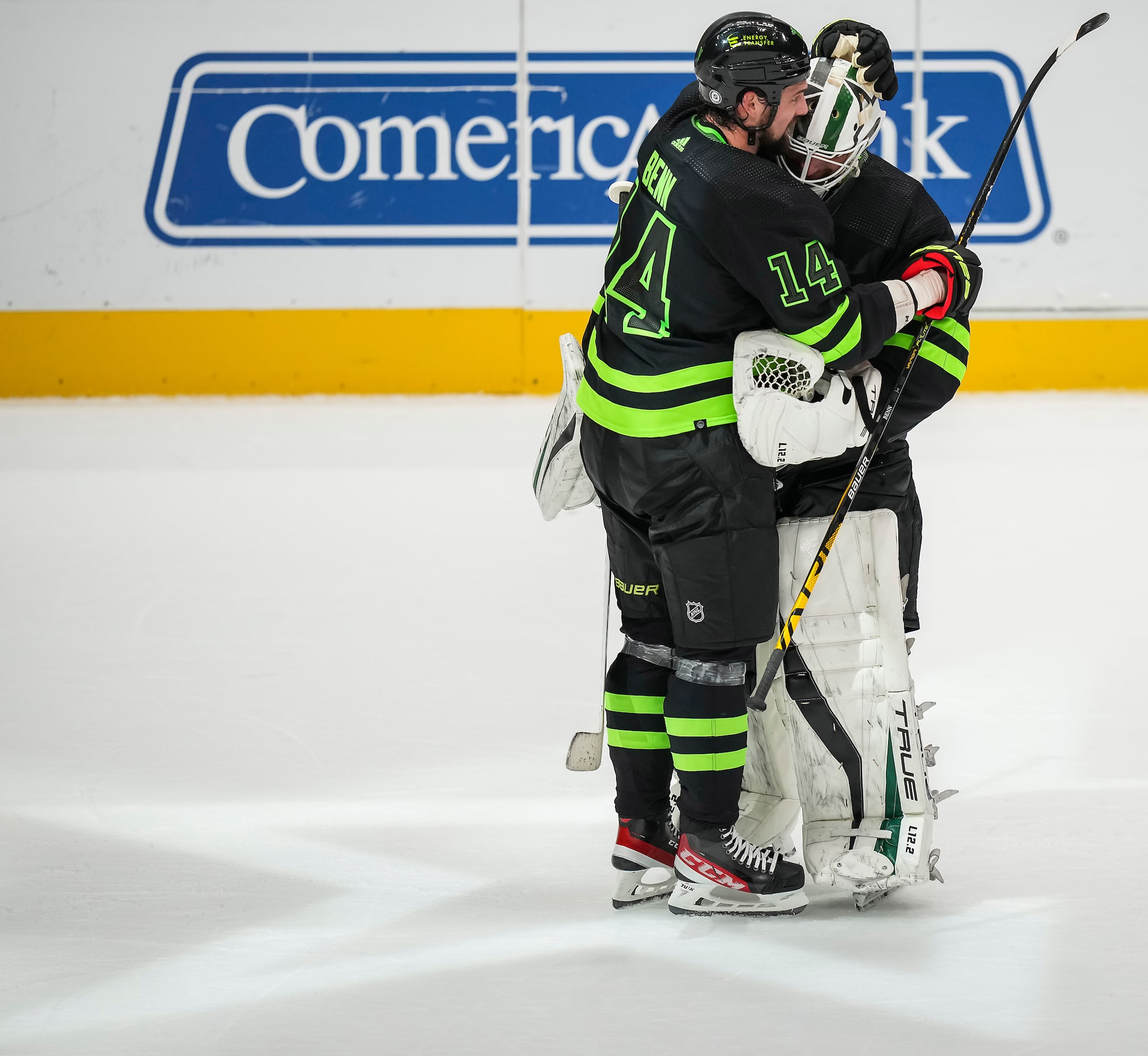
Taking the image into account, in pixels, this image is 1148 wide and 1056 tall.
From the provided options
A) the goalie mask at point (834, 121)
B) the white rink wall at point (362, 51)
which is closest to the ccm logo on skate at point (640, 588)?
the goalie mask at point (834, 121)

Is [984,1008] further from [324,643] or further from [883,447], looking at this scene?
[324,643]

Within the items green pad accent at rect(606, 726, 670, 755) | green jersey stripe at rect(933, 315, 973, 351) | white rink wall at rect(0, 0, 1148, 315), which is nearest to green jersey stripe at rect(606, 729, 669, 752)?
green pad accent at rect(606, 726, 670, 755)

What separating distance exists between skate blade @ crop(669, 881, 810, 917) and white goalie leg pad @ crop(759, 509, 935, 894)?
0.05 metres

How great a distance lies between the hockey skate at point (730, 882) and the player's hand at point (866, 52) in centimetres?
93

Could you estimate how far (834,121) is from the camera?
5.71ft

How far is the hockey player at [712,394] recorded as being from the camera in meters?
1.71

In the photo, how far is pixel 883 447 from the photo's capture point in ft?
6.33

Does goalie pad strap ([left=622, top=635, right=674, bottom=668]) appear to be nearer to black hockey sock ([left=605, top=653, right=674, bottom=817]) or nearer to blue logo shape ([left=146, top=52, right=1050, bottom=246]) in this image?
black hockey sock ([left=605, top=653, right=674, bottom=817])

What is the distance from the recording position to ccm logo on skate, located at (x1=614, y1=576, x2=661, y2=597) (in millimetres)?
1919

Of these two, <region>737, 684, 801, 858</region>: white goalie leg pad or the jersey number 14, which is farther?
<region>737, 684, 801, 858</region>: white goalie leg pad

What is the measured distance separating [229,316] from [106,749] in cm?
440

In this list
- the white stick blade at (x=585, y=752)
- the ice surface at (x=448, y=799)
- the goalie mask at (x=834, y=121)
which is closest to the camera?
the ice surface at (x=448, y=799)

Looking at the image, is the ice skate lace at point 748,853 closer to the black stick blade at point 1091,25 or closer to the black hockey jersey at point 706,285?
the black hockey jersey at point 706,285

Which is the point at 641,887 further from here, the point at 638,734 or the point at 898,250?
the point at 898,250
